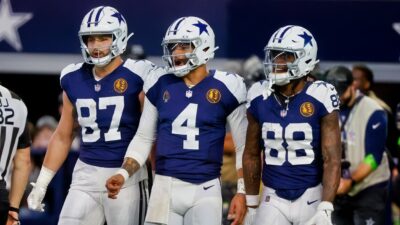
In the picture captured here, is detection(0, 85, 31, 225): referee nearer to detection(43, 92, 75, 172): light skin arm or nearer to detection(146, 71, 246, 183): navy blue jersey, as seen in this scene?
detection(43, 92, 75, 172): light skin arm

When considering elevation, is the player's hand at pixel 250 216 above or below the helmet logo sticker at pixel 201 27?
below

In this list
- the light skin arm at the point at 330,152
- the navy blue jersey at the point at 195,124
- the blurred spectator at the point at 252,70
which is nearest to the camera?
the light skin arm at the point at 330,152

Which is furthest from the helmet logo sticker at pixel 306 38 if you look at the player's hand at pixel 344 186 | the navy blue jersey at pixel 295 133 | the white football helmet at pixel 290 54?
the player's hand at pixel 344 186

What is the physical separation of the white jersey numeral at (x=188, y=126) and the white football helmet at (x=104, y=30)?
0.62 metres

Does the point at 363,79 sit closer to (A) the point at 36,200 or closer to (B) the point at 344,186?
(B) the point at 344,186

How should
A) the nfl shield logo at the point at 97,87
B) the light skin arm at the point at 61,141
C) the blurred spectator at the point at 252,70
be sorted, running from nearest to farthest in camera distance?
the nfl shield logo at the point at 97,87, the light skin arm at the point at 61,141, the blurred spectator at the point at 252,70

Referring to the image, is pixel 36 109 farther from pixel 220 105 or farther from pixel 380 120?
pixel 220 105

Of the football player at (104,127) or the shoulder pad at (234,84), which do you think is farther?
the football player at (104,127)

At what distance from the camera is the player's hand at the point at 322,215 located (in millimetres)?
7461

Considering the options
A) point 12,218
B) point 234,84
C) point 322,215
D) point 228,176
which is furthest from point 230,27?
point 322,215

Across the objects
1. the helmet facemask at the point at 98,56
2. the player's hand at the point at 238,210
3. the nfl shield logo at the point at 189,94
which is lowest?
the player's hand at the point at 238,210

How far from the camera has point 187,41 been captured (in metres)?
7.89

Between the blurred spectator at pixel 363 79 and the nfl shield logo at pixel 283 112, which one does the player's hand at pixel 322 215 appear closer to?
the nfl shield logo at pixel 283 112

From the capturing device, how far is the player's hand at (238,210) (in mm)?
7742
